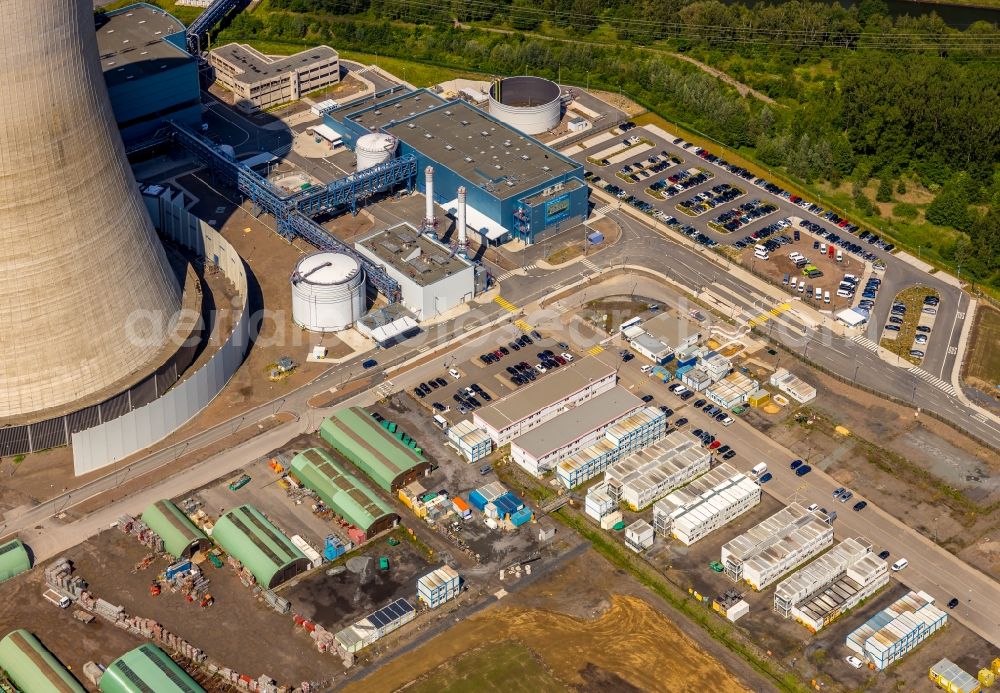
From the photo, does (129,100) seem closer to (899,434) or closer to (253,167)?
(253,167)

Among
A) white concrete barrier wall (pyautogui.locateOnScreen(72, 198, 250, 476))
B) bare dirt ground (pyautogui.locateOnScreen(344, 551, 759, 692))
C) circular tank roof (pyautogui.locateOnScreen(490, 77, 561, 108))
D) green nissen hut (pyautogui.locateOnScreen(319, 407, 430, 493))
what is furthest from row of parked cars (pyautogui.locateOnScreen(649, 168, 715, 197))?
bare dirt ground (pyautogui.locateOnScreen(344, 551, 759, 692))

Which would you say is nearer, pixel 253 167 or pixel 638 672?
pixel 638 672

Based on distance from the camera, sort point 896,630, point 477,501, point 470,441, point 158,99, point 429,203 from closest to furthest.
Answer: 1. point 896,630
2. point 477,501
3. point 470,441
4. point 429,203
5. point 158,99

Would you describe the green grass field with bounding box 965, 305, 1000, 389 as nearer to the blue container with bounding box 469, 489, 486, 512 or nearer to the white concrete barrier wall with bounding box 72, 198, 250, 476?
the blue container with bounding box 469, 489, 486, 512

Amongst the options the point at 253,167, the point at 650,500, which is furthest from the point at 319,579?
the point at 253,167

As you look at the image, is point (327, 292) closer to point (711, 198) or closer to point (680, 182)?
point (680, 182)

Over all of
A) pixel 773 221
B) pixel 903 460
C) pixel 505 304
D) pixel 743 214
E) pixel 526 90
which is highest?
pixel 526 90

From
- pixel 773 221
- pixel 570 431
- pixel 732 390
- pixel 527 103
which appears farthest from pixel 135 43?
pixel 732 390
